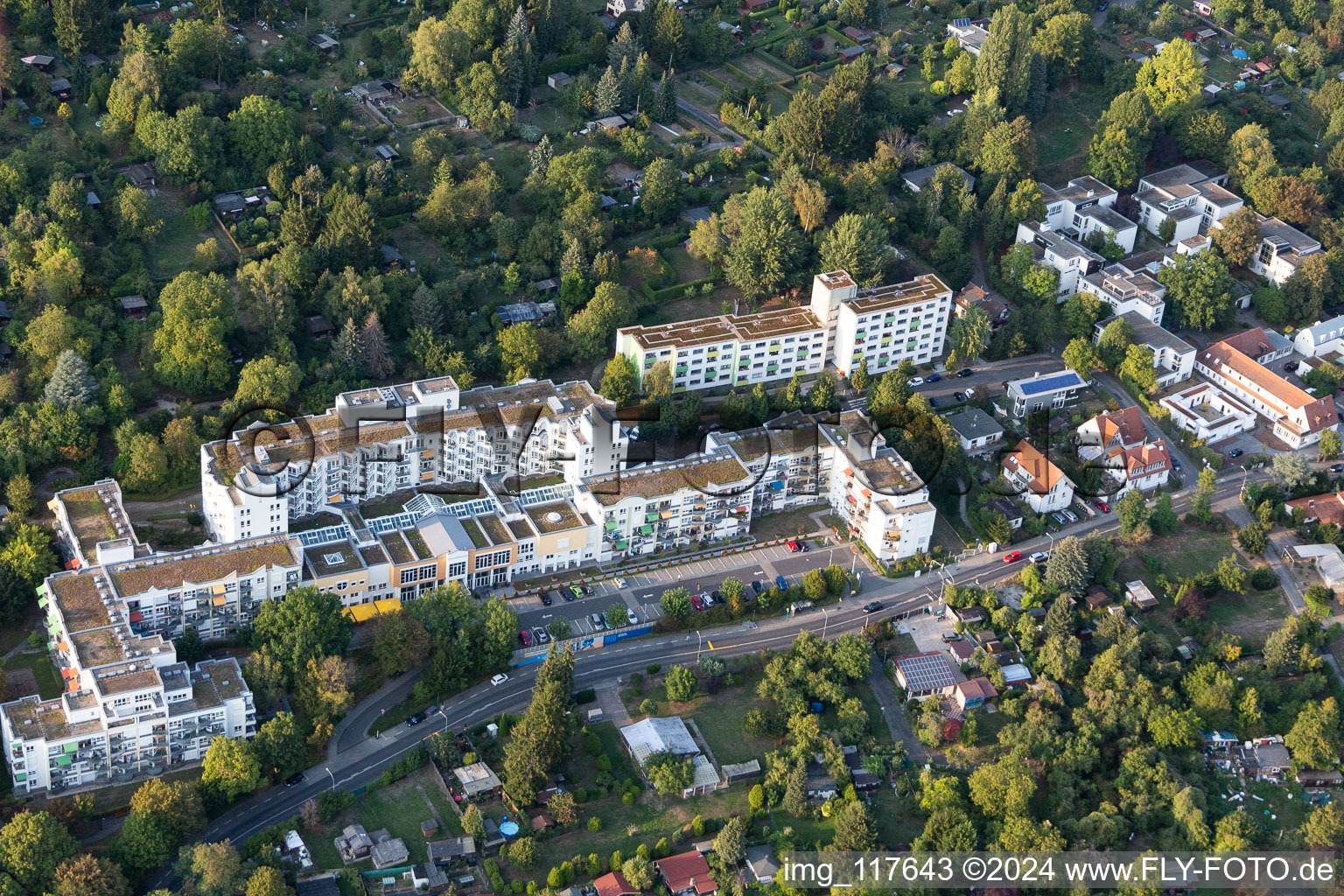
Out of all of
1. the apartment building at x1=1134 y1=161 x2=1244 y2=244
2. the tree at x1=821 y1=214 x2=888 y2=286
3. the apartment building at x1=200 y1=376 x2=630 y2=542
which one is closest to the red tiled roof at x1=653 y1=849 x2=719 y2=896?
the apartment building at x1=200 y1=376 x2=630 y2=542

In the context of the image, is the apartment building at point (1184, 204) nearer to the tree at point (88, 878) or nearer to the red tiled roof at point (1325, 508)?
the red tiled roof at point (1325, 508)

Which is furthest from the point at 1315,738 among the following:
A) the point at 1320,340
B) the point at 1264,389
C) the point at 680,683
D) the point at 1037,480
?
the point at 1320,340

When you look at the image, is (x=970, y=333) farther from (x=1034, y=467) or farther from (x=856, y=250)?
(x=1034, y=467)

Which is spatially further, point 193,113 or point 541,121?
point 541,121

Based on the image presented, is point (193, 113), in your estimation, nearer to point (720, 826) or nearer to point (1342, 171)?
point (720, 826)

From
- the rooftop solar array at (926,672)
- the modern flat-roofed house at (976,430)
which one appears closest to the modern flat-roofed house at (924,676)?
the rooftop solar array at (926,672)

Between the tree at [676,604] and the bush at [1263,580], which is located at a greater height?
the tree at [676,604]

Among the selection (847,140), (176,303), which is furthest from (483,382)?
(847,140)
